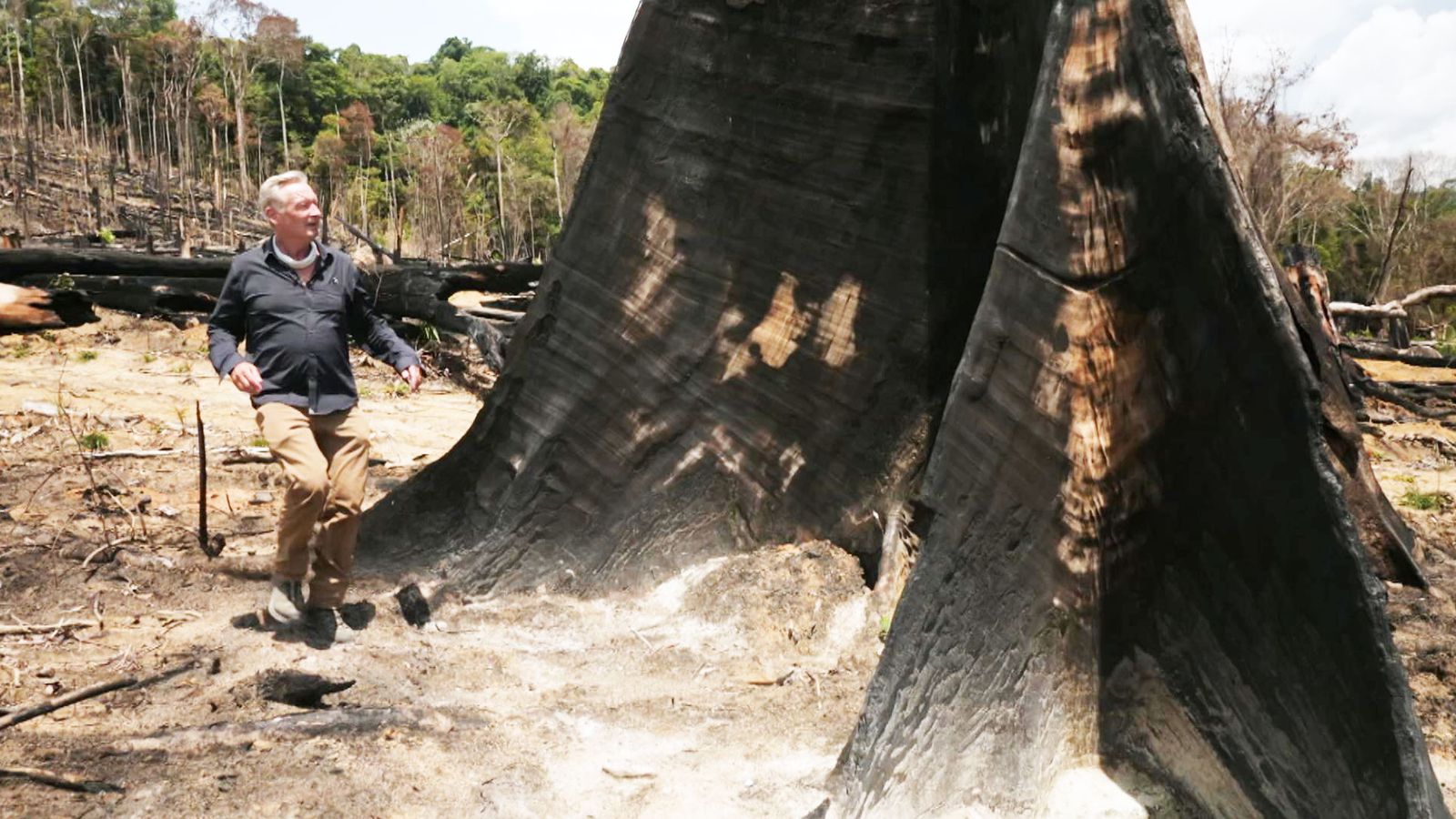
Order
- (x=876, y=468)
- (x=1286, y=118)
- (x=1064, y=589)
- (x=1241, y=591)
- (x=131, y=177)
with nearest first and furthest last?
(x=1241, y=591), (x=1064, y=589), (x=876, y=468), (x=1286, y=118), (x=131, y=177)

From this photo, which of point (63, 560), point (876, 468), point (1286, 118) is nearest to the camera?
point (876, 468)

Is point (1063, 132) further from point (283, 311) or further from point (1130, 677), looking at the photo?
point (283, 311)

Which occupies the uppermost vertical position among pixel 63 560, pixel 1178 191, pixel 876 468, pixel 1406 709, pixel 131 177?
pixel 1178 191

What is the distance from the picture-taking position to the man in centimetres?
414

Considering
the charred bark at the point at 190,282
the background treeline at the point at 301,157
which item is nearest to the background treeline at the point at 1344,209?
the background treeline at the point at 301,157

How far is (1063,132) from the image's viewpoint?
280 cm

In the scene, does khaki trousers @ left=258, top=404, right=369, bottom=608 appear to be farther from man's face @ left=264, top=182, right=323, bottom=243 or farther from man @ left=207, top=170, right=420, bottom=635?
man's face @ left=264, top=182, right=323, bottom=243

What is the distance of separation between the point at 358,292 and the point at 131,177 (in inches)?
1922

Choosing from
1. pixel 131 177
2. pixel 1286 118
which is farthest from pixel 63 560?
pixel 131 177

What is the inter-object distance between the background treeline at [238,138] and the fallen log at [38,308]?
28.1 metres

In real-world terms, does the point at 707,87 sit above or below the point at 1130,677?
above

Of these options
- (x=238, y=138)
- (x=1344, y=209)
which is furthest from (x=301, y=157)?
(x=1344, y=209)

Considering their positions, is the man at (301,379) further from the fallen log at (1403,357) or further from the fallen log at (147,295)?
the fallen log at (1403,357)

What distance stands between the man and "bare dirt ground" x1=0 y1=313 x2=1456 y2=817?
0.79ft
